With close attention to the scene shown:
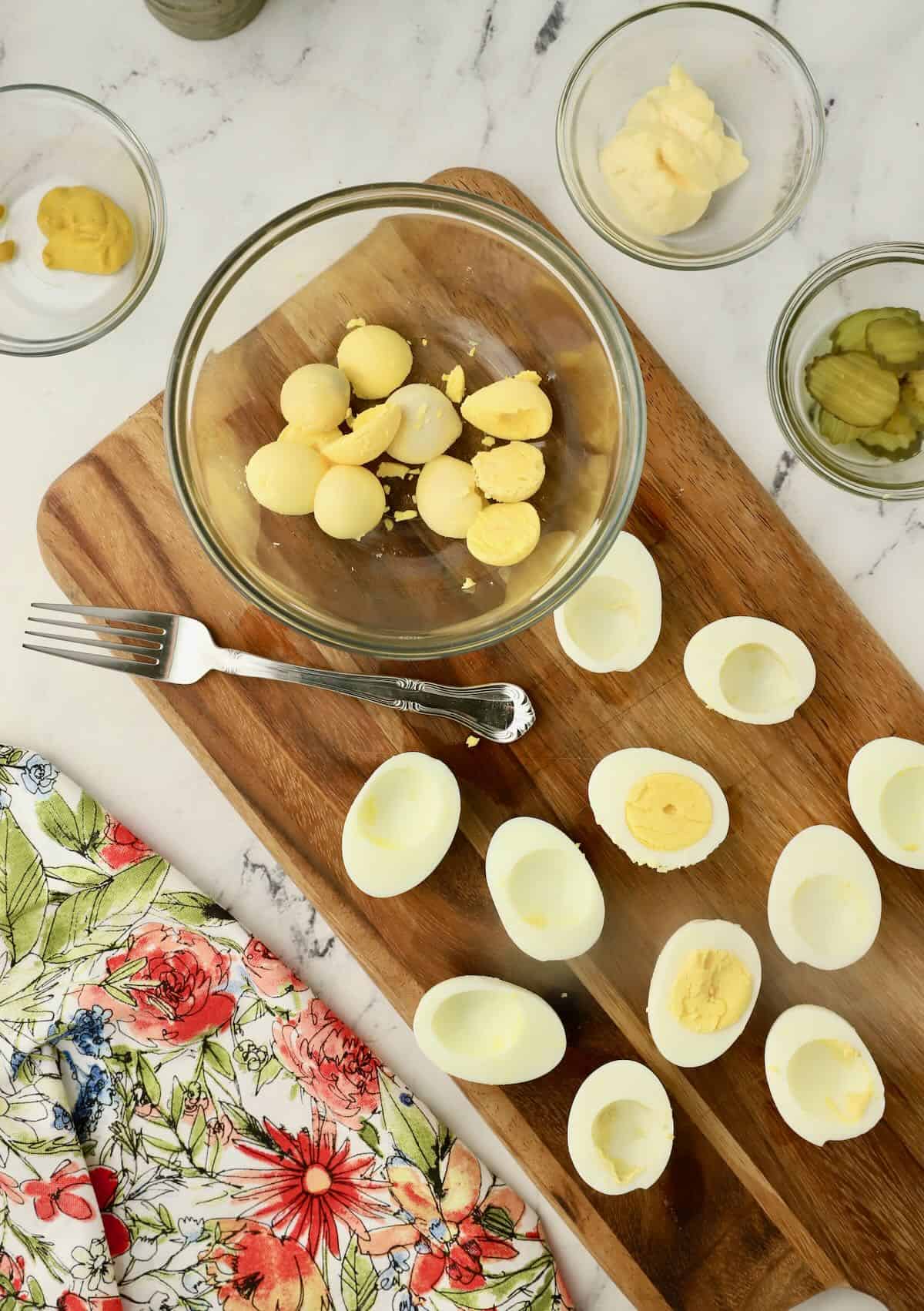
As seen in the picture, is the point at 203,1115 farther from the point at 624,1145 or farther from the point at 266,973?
the point at 624,1145

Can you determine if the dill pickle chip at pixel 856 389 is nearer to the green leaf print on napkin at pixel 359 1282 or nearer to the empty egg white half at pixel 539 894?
the empty egg white half at pixel 539 894

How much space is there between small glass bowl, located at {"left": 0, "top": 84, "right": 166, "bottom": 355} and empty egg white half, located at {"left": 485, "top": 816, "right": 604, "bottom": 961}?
75 cm

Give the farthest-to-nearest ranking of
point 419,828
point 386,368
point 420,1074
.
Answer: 1. point 420,1074
2. point 419,828
3. point 386,368

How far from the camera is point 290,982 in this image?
4.19 feet

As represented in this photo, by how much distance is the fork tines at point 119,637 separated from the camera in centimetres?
119

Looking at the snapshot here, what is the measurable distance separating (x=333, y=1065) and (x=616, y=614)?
63 cm

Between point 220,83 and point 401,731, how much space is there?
800 millimetres

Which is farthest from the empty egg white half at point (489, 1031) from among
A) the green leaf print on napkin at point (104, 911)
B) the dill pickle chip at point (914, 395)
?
the dill pickle chip at point (914, 395)

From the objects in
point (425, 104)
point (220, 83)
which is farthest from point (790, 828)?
point (220, 83)

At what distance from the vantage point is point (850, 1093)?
1170 millimetres

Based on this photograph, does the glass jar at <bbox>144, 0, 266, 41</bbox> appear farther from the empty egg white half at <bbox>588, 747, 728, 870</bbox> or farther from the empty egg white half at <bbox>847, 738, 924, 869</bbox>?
the empty egg white half at <bbox>847, 738, 924, 869</bbox>

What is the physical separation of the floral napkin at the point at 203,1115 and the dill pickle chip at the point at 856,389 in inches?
35.4

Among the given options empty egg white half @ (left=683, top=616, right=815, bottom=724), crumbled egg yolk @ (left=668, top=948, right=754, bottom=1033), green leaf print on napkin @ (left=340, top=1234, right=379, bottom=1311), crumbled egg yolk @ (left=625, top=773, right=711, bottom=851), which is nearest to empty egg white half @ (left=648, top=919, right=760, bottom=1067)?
crumbled egg yolk @ (left=668, top=948, right=754, bottom=1033)

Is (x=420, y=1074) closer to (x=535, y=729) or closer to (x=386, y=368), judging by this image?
(x=535, y=729)
